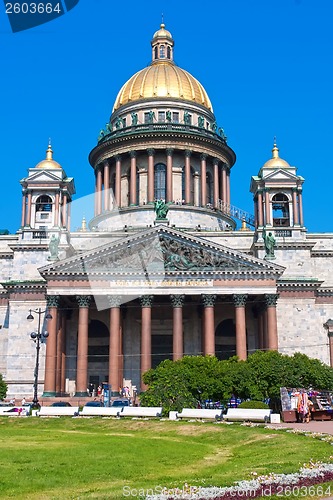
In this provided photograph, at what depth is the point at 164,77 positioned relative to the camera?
261ft

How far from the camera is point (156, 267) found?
179ft

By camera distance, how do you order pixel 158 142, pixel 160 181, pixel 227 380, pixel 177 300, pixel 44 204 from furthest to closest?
pixel 160 181, pixel 158 142, pixel 44 204, pixel 177 300, pixel 227 380

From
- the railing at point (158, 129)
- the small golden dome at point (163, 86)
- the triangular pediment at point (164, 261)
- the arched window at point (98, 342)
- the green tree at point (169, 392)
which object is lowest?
the green tree at point (169, 392)

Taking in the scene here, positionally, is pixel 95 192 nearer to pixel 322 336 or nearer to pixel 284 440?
pixel 322 336

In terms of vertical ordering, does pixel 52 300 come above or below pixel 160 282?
below

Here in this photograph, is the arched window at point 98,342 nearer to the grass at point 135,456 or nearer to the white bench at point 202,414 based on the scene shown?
the white bench at point 202,414

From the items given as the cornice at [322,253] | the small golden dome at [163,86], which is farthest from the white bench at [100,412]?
the small golden dome at [163,86]

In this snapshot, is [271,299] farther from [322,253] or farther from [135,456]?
[135,456]

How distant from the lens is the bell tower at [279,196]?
6375 cm

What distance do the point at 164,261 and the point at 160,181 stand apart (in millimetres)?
22281

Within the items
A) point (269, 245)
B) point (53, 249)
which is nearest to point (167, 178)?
point (269, 245)

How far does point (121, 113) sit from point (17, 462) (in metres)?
66.4

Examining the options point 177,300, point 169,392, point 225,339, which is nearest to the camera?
point 169,392

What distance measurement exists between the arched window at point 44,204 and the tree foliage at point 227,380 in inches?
1167
